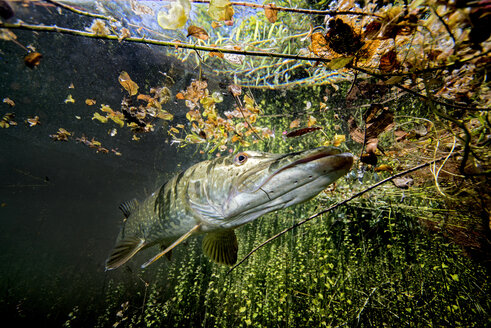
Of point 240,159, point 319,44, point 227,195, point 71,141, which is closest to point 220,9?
point 319,44

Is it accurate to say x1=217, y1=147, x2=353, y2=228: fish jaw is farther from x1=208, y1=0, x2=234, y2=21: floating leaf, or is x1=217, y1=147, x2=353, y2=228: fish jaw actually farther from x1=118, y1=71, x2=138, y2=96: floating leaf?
x1=118, y1=71, x2=138, y2=96: floating leaf

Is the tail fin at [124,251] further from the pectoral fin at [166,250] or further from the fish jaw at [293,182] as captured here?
the fish jaw at [293,182]

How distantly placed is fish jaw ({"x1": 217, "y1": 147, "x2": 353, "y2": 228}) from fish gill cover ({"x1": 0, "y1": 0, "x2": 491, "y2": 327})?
0.18 m

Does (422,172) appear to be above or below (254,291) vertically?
above

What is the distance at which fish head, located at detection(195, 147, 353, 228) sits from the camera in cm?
110

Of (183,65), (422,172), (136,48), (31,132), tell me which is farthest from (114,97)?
(31,132)

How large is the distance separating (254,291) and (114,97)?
10584mm

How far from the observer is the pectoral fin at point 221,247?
2.08m

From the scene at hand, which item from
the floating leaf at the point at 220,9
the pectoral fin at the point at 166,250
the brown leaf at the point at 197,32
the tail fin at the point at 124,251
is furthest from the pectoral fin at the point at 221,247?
the floating leaf at the point at 220,9

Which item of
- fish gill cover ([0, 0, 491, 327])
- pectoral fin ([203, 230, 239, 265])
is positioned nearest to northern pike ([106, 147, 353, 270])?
pectoral fin ([203, 230, 239, 265])

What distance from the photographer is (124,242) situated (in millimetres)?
2299

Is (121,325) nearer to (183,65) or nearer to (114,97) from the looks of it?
(183,65)

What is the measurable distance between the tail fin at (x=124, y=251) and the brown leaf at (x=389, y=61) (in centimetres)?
268

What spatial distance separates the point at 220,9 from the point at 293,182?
3.85ft
